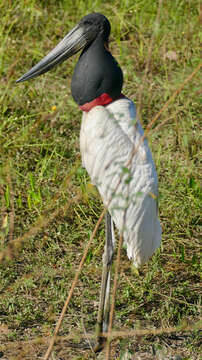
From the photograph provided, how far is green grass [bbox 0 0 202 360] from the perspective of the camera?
302cm

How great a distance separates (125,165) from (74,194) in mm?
1278

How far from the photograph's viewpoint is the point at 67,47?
2906 millimetres

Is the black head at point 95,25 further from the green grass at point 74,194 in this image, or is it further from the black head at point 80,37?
the green grass at point 74,194

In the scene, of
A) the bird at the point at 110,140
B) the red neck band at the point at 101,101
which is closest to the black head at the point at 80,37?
the bird at the point at 110,140

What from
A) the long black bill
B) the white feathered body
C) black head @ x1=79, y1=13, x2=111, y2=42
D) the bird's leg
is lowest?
the bird's leg

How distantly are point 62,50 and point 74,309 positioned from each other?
136cm

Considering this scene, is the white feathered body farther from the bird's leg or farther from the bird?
the bird's leg

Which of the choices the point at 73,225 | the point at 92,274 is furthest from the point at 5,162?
the point at 92,274

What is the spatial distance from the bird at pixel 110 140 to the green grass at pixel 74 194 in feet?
0.52

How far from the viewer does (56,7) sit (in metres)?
5.29

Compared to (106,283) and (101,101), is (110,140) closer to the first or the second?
(101,101)

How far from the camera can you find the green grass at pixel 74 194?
9.90ft

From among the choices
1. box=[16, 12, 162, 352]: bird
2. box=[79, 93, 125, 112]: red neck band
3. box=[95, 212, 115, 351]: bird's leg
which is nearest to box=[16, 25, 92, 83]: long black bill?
box=[16, 12, 162, 352]: bird

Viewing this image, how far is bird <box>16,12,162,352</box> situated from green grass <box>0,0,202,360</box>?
157 mm
